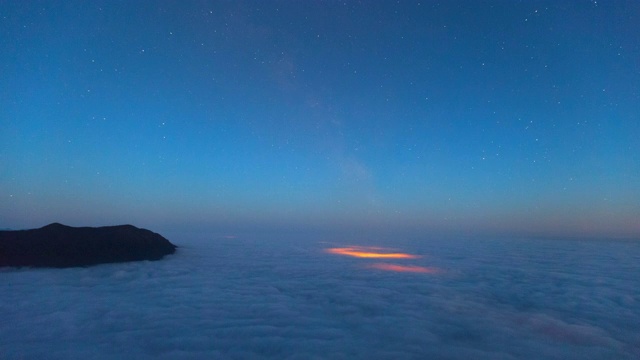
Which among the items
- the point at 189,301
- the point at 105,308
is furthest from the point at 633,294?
the point at 105,308

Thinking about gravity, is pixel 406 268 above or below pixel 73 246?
below

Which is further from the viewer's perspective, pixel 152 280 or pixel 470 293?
pixel 152 280

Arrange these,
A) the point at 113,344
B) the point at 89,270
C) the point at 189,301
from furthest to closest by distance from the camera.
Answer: the point at 89,270 → the point at 189,301 → the point at 113,344

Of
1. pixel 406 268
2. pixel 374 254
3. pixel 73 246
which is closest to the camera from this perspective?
pixel 73 246

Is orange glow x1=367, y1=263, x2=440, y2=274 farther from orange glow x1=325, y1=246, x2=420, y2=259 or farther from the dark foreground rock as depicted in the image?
the dark foreground rock

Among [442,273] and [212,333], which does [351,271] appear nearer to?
[442,273]

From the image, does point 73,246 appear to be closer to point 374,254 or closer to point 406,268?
point 406,268

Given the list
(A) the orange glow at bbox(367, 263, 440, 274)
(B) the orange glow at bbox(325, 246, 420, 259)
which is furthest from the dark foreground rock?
(B) the orange glow at bbox(325, 246, 420, 259)

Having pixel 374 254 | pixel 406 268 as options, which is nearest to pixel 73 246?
pixel 406 268

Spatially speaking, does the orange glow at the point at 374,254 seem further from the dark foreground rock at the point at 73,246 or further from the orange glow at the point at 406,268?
the dark foreground rock at the point at 73,246
